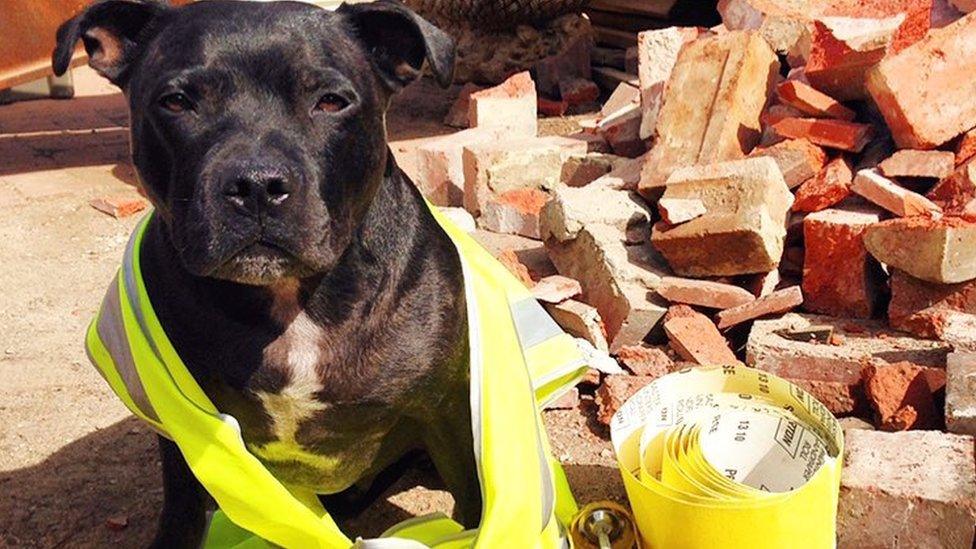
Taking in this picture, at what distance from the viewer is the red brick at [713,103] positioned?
18.1ft

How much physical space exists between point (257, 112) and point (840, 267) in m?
2.63

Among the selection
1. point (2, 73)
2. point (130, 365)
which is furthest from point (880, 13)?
point (2, 73)

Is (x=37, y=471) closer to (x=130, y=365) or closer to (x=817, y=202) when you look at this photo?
(x=130, y=365)

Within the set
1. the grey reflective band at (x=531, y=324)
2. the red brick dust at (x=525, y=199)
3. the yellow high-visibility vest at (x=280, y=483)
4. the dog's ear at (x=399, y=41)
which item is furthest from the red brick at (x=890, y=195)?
the dog's ear at (x=399, y=41)

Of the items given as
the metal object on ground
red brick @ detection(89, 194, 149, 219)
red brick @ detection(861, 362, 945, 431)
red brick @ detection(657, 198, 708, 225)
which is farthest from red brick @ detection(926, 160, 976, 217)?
red brick @ detection(89, 194, 149, 219)

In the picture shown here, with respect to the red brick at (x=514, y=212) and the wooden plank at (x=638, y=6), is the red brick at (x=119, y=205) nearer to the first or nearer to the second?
the red brick at (x=514, y=212)

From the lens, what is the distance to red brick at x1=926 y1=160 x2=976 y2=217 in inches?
184

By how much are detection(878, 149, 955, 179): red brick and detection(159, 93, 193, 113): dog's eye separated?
3.03m

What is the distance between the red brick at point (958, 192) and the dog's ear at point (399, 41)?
7.60 ft

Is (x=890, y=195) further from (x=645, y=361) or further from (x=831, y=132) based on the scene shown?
(x=645, y=361)

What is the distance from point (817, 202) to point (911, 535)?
1910 mm

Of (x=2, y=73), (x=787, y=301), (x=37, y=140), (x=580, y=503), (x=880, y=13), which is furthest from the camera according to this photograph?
(x=37, y=140)

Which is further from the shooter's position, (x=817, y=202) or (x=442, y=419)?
(x=817, y=202)

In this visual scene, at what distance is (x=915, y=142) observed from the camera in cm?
504
